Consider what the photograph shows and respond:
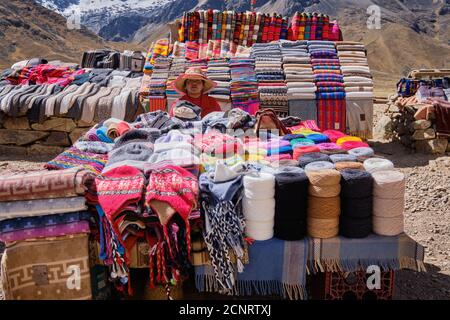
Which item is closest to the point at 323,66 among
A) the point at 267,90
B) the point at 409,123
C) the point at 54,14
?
the point at 267,90

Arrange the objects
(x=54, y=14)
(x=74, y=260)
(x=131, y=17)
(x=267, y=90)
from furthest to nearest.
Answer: (x=131, y=17) < (x=54, y=14) < (x=267, y=90) < (x=74, y=260)

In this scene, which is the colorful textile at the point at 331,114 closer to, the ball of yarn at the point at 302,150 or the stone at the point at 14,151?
the ball of yarn at the point at 302,150

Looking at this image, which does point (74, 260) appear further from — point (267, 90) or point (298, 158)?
point (267, 90)

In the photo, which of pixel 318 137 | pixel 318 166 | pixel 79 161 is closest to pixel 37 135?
pixel 79 161

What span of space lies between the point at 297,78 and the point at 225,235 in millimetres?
4578

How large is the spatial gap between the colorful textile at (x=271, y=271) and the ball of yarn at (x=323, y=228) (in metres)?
0.08

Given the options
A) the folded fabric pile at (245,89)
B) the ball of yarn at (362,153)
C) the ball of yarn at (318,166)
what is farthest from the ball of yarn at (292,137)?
the folded fabric pile at (245,89)

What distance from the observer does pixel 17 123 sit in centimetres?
707

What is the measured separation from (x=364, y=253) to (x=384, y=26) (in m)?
45.6

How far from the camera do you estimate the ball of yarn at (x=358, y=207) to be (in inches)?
103

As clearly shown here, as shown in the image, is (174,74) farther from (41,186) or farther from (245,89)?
(41,186)

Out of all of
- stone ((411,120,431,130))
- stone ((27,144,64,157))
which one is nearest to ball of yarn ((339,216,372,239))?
stone ((411,120,431,130))

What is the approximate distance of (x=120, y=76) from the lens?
7.82m

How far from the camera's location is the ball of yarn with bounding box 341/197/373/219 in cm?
261
